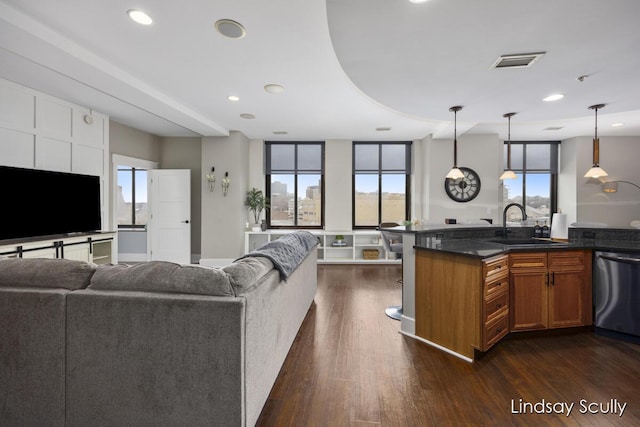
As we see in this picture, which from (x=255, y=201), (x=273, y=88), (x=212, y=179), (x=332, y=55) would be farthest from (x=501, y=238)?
(x=212, y=179)

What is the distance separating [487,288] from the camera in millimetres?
2295

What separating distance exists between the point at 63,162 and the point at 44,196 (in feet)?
2.28

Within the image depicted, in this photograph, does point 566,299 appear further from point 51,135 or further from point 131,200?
point 131,200

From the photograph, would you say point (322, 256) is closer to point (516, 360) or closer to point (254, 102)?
point (254, 102)

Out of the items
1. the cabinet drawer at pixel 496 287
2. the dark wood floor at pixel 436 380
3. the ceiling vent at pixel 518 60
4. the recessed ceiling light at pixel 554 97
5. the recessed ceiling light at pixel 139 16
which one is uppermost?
the recessed ceiling light at pixel 139 16

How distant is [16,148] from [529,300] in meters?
6.19

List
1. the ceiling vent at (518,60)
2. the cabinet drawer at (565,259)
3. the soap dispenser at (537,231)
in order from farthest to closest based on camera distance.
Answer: the soap dispenser at (537,231) → the cabinet drawer at (565,259) → the ceiling vent at (518,60)

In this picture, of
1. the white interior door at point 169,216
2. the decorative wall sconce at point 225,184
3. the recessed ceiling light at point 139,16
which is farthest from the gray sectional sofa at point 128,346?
the white interior door at point 169,216

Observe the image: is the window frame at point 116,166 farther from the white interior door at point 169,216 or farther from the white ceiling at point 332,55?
the white ceiling at point 332,55

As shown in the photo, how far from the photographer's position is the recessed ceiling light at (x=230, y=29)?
7.69ft

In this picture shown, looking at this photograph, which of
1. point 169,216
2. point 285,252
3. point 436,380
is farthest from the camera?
point 169,216

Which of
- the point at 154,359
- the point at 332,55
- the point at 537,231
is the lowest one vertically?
the point at 154,359

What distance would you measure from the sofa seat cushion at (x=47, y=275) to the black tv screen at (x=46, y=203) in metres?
2.71

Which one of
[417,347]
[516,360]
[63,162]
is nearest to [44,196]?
[63,162]
